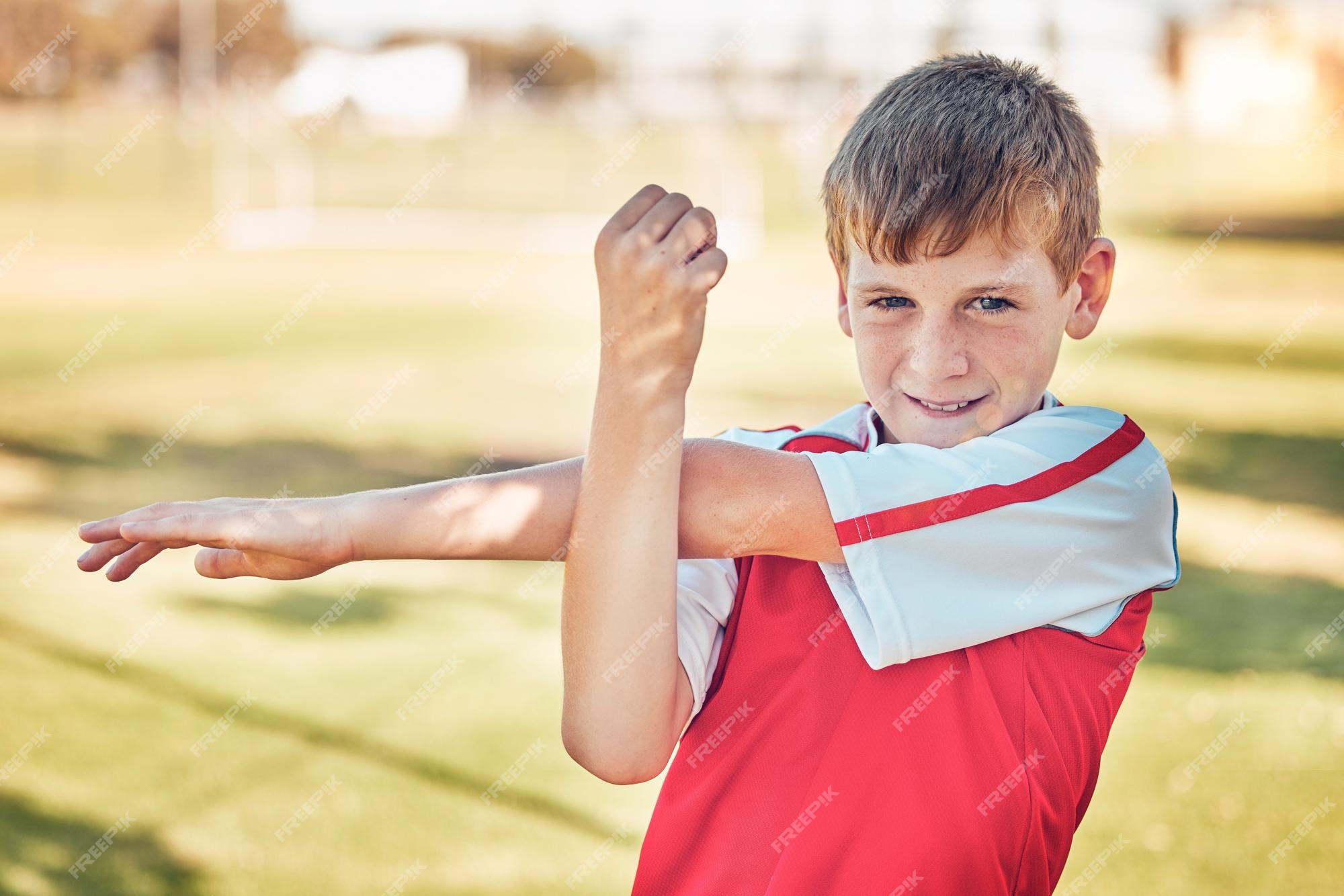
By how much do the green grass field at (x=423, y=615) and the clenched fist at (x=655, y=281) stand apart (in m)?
2.67

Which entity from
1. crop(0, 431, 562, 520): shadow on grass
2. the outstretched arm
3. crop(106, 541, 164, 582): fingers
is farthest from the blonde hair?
crop(0, 431, 562, 520): shadow on grass

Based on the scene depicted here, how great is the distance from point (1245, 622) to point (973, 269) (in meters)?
4.81

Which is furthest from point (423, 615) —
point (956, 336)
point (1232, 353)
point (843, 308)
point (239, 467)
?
point (1232, 353)

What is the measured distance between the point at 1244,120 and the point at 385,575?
132ft

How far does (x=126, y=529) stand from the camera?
1.29m

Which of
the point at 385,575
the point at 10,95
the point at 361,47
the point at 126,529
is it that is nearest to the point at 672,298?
the point at 126,529

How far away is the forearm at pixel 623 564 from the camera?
4.24ft

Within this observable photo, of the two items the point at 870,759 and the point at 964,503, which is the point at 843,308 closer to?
the point at 964,503

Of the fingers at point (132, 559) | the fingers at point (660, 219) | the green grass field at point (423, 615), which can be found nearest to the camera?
the fingers at point (660, 219)

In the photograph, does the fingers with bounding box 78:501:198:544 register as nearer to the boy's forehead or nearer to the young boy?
the young boy

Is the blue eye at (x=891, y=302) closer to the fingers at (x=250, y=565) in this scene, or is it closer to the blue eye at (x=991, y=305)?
the blue eye at (x=991, y=305)

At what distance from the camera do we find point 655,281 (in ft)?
4.07

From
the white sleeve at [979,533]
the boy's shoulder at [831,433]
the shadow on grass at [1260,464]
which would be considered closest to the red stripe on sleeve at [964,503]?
the white sleeve at [979,533]

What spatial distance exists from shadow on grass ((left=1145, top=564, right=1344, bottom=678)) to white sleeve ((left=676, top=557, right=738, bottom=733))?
4.05m
